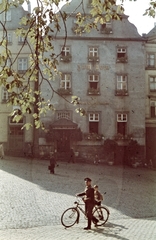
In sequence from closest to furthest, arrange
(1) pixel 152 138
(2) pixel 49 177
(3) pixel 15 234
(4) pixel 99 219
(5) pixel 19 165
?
(3) pixel 15 234
(4) pixel 99 219
(2) pixel 49 177
(5) pixel 19 165
(1) pixel 152 138

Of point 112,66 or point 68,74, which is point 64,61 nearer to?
point 68,74

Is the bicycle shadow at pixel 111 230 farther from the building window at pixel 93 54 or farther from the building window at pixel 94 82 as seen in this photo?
the building window at pixel 93 54

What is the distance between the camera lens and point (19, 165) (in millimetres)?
26219

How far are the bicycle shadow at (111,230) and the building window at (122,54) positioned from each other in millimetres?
21642

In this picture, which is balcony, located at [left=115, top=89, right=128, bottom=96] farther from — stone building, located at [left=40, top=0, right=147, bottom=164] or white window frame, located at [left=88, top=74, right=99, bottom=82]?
white window frame, located at [left=88, top=74, right=99, bottom=82]

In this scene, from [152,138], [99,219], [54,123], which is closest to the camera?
[99,219]

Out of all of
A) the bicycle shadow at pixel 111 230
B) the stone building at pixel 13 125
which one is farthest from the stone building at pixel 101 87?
the bicycle shadow at pixel 111 230

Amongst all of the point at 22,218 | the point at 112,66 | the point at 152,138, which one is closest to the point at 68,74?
the point at 112,66

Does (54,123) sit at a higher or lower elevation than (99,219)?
higher

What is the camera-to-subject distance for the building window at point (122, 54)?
3216cm

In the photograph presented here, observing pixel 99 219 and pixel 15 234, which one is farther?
pixel 99 219

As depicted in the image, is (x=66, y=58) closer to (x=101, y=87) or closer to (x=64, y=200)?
(x=101, y=87)

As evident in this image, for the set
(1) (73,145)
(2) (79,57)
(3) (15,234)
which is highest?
A: (2) (79,57)

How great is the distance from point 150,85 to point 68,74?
24.8 ft
